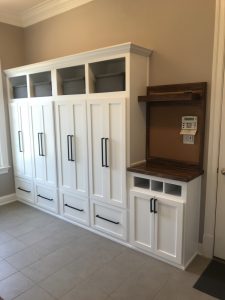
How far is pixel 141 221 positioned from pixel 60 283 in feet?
3.10

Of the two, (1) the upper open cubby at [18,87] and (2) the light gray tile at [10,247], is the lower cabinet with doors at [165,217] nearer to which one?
(2) the light gray tile at [10,247]

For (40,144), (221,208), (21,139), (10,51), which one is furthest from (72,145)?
(10,51)

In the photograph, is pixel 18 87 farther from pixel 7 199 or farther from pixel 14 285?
pixel 14 285

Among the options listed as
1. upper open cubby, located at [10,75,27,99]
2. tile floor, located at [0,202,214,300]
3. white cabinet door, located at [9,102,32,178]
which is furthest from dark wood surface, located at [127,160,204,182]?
upper open cubby, located at [10,75,27,99]

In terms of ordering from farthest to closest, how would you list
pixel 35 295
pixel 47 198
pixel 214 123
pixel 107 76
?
1. pixel 47 198
2. pixel 107 76
3. pixel 214 123
4. pixel 35 295

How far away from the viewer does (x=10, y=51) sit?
13.4 ft

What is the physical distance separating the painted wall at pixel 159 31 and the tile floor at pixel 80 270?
0.67m

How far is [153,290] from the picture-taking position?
2131 millimetres

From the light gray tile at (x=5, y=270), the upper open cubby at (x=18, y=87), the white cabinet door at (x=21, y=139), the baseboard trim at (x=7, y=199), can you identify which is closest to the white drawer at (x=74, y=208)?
the white cabinet door at (x=21, y=139)

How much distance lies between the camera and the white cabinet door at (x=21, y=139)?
379 cm

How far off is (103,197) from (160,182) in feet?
2.35

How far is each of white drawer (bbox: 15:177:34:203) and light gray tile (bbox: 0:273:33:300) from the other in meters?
1.71

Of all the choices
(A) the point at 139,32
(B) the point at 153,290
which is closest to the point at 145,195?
(B) the point at 153,290

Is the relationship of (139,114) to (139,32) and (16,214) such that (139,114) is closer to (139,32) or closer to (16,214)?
(139,32)
